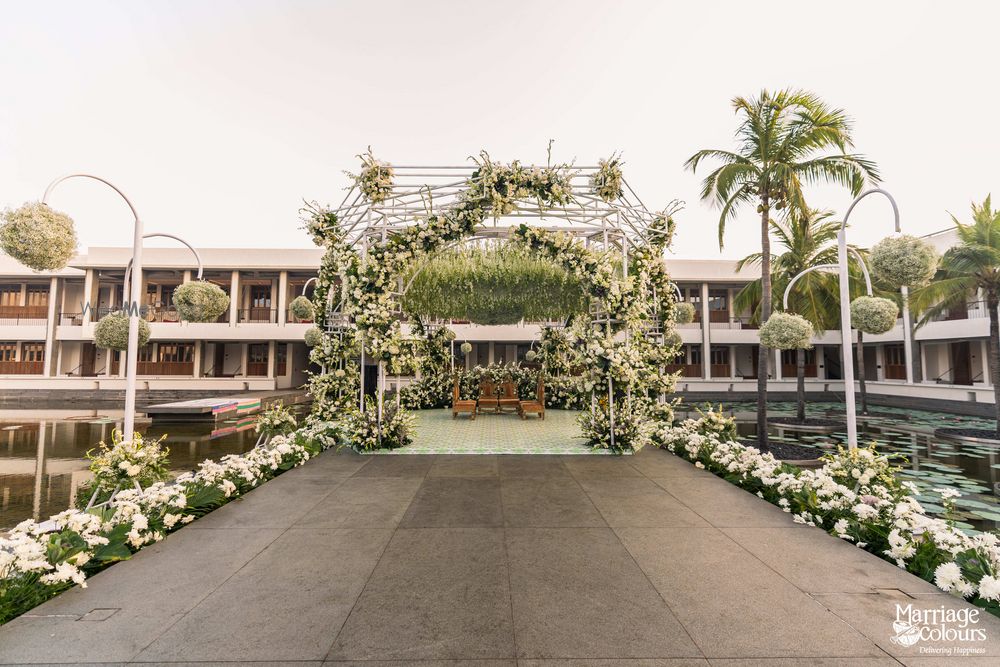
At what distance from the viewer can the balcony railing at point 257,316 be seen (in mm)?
23797

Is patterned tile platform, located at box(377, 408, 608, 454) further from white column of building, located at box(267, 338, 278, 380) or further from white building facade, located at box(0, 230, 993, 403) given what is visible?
white column of building, located at box(267, 338, 278, 380)

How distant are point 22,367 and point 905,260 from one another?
3543cm

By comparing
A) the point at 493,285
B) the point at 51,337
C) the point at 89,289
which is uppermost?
the point at 89,289

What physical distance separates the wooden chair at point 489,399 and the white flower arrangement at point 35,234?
8868mm

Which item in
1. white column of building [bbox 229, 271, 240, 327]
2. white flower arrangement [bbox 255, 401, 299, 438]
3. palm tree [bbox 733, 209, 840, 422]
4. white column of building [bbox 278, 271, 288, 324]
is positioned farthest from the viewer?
white column of building [bbox 278, 271, 288, 324]

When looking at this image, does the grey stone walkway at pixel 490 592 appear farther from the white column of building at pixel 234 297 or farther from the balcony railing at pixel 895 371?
the balcony railing at pixel 895 371

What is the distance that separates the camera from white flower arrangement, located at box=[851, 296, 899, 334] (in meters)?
5.74

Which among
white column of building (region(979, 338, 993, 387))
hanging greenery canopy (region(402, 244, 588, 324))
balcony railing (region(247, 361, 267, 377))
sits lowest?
balcony railing (region(247, 361, 267, 377))

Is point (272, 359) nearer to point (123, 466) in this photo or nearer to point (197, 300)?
point (197, 300)

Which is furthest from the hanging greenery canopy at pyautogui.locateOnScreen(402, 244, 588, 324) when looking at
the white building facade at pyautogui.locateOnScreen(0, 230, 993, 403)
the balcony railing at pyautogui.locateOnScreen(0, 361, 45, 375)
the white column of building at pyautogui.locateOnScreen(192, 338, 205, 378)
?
the balcony railing at pyautogui.locateOnScreen(0, 361, 45, 375)

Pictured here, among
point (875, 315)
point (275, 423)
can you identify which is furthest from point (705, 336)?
point (275, 423)

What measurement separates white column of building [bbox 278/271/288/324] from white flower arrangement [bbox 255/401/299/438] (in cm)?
1694

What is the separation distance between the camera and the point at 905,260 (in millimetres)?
4836

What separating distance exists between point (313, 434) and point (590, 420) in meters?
5.12
